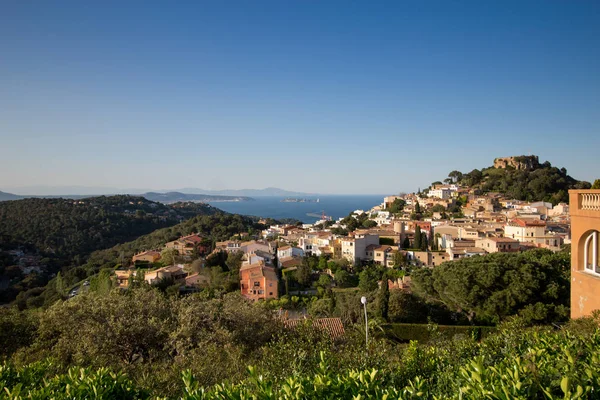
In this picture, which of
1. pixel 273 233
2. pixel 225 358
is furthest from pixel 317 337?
pixel 273 233

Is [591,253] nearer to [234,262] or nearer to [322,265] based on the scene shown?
[322,265]

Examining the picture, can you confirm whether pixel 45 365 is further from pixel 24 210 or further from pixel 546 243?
pixel 24 210

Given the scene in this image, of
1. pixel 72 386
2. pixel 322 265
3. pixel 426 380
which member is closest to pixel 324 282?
pixel 322 265

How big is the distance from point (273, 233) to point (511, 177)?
138ft

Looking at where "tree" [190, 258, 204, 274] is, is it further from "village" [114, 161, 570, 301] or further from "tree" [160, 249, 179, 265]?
"tree" [160, 249, 179, 265]

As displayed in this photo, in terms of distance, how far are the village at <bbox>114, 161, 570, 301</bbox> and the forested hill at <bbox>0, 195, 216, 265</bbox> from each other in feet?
49.9

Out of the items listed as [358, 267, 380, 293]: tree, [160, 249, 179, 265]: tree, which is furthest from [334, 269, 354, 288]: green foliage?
[160, 249, 179, 265]: tree

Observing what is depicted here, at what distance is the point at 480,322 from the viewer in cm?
1656

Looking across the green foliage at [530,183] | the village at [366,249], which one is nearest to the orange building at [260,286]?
the village at [366,249]

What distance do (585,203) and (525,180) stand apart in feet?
199

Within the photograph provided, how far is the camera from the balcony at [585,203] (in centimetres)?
659

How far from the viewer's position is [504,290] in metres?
16.0

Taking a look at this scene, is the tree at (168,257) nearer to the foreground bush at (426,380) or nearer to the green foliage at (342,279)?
the green foliage at (342,279)

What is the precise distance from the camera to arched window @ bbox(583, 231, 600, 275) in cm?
685
